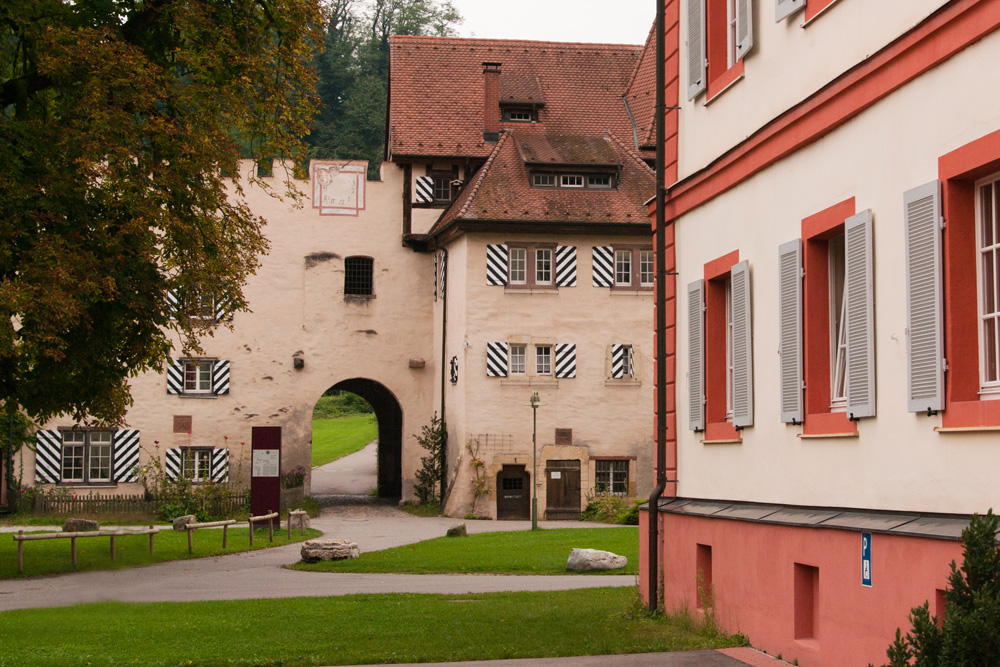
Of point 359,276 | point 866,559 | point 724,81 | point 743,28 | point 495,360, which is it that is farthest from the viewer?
point 359,276

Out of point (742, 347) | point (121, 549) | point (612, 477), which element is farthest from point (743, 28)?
point (612, 477)

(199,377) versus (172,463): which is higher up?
(199,377)

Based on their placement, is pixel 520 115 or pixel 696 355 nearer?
pixel 696 355

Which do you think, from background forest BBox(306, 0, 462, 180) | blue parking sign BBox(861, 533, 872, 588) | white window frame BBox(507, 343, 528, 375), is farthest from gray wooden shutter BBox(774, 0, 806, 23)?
background forest BBox(306, 0, 462, 180)

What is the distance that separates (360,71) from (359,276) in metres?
33.3

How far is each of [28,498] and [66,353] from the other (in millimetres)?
18856

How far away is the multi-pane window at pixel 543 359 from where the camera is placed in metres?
36.1

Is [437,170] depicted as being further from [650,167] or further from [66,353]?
[66,353]

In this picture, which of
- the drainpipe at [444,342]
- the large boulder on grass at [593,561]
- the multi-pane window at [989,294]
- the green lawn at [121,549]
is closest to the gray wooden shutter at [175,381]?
the drainpipe at [444,342]

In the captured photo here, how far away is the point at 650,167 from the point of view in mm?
39156

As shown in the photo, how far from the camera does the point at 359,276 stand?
130ft

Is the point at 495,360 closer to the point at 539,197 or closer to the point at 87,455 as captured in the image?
the point at 539,197

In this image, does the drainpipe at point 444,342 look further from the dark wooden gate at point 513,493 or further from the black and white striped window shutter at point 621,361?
the black and white striped window shutter at point 621,361

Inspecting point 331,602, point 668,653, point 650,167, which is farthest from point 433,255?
point 668,653
